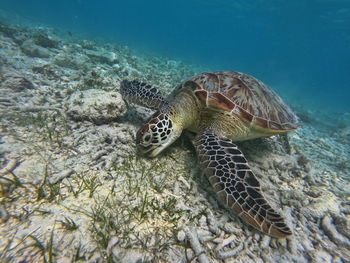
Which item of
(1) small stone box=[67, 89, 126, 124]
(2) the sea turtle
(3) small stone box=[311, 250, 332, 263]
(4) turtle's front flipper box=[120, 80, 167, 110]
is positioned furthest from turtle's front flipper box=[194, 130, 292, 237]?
(1) small stone box=[67, 89, 126, 124]

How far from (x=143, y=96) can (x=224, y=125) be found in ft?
5.66

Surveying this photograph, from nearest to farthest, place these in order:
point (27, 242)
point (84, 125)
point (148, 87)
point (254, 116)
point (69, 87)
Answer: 1. point (27, 242)
2. point (254, 116)
3. point (84, 125)
4. point (148, 87)
5. point (69, 87)

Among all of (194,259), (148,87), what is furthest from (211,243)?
(148,87)

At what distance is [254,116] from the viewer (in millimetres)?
2918

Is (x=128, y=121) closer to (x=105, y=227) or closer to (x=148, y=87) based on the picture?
(x=148, y=87)

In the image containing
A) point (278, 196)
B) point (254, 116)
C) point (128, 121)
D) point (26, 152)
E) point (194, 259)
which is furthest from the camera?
point (128, 121)

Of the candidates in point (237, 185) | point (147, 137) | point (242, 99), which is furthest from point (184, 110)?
point (237, 185)

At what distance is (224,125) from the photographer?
2.92 m

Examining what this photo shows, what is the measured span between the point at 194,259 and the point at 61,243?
1.13m

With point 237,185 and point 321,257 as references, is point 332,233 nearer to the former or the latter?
point 321,257

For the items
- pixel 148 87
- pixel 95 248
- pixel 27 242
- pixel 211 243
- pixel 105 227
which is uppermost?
pixel 148 87

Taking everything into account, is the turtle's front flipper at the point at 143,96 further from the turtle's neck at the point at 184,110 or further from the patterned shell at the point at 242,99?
the patterned shell at the point at 242,99

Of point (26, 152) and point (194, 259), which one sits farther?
point (26, 152)

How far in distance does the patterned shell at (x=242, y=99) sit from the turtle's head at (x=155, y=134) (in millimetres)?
809
